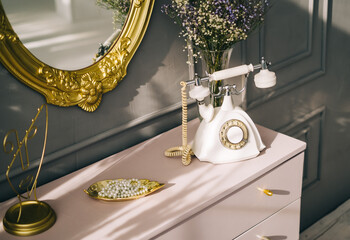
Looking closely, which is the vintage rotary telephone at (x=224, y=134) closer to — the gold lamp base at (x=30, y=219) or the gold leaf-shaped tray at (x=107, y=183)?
the gold leaf-shaped tray at (x=107, y=183)

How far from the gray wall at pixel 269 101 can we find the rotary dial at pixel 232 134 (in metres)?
0.34

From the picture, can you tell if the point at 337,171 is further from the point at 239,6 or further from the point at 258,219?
the point at 239,6

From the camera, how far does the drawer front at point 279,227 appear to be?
1.63 metres

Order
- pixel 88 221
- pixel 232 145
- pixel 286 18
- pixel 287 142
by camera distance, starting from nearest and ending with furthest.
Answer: pixel 88 221 → pixel 232 145 → pixel 287 142 → pixel 286 18

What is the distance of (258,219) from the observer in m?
1.62

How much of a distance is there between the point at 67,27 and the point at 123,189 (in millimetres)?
532

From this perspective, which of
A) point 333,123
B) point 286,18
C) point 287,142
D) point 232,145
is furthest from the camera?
point 333,123

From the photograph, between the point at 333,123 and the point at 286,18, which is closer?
the point at 286,18

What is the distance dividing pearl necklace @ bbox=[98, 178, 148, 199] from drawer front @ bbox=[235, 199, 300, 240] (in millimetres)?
402

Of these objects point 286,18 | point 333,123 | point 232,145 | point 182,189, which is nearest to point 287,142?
point 232,145

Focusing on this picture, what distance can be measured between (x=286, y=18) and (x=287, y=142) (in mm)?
722

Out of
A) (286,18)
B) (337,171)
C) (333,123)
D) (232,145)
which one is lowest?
(337,171)

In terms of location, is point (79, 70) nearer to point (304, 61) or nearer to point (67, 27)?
point (67, 27)

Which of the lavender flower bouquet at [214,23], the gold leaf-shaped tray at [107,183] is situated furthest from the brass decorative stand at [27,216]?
the lavender flower bouquet at [214,23]
